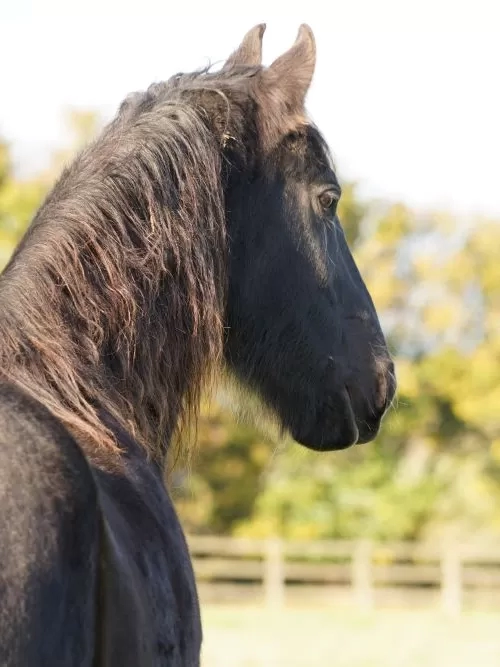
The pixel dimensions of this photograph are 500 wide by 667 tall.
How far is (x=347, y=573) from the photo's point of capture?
1994 centimetres

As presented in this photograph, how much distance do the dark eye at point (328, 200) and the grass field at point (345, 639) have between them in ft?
29.6

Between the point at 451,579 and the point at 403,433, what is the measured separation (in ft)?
13.3

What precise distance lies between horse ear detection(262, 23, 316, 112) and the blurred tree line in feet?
55.2

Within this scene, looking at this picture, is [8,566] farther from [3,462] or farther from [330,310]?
[330,310]

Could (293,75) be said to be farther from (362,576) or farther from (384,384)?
(362,576)

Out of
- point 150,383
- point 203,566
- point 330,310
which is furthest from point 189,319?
point 203,566

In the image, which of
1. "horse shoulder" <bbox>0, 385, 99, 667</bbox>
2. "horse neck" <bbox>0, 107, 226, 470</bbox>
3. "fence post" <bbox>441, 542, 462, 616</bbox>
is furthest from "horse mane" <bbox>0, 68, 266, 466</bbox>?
"fence post" <bbox>441, 542, 462, 616</bbox>

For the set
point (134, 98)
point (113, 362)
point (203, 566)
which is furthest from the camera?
point (203, 566)

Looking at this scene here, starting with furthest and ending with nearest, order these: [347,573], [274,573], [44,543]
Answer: [347,573] → [274,573] → [44,543]

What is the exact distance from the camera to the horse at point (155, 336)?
188 cm

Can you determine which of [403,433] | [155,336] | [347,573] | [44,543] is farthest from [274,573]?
[44,543]

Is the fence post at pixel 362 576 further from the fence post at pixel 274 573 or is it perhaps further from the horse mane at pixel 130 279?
the horse mane at pixel 130 279

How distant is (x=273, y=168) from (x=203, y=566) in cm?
1748

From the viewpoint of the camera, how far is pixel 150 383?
8.43ft
